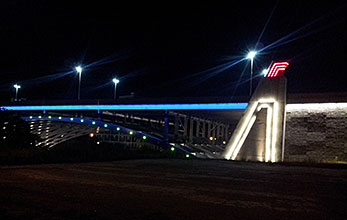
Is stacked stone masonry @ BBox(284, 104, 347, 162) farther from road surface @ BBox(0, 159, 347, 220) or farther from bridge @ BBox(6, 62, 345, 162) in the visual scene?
road surface @ BBox(0, 159, 347, 220)

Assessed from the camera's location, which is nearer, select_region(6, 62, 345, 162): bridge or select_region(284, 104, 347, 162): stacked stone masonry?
select_region(284, 104, 347, 162): stacked stone masonry

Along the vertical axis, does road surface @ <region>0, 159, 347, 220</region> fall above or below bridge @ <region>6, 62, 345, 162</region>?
below

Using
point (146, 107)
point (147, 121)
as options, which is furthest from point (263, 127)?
point (147, 121)

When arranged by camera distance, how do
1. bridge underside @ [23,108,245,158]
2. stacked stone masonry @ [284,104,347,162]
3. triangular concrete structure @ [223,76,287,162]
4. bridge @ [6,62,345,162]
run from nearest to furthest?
stacked stone masonry @ [284,104,347,162] → triangular concrete structure @ [223,76,287,162] → bridge @ [6,62,345,162] → bridge underside @ [23,108,245,158]

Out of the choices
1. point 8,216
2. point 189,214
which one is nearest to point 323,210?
point 189,214

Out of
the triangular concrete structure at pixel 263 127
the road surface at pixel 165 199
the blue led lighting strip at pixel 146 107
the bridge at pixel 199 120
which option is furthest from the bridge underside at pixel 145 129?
the road surface at pixel 165 199

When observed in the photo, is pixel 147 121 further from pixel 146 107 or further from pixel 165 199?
pixel 165 199

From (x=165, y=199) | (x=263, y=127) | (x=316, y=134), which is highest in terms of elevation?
(x=263, y=127)

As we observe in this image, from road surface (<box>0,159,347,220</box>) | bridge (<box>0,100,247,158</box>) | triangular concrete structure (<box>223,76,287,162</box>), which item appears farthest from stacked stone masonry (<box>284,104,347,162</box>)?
road surface (<box>0,159,347,220</box>)

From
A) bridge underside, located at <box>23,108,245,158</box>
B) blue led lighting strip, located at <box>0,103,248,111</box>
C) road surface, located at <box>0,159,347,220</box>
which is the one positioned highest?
blue led lighting strip, located at <box>0,103,248,111</box>

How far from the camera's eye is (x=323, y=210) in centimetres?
680

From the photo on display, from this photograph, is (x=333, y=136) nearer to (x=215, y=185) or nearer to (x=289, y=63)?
(x=289, y=63)

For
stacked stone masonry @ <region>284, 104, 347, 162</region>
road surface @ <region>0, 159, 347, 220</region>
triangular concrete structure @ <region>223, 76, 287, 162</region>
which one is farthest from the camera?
triangular concrete structure @ <region>223, 76, 287, 162</region>

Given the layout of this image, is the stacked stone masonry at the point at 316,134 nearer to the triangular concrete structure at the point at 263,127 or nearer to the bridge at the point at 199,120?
the bridge at the point at 199,120
